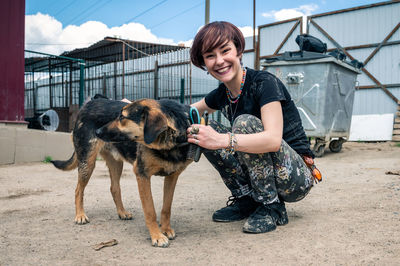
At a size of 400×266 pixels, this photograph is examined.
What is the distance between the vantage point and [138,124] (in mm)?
2219

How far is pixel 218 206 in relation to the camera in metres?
3.31

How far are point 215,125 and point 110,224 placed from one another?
1.19 meters

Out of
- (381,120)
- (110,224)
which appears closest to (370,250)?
(110,224)

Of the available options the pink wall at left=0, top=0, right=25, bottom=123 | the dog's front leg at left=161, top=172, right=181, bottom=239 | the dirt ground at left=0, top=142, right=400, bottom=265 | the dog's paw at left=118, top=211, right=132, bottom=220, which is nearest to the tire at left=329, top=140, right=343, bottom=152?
the dirt ground at left=0, top=142, right=400, bottom=265

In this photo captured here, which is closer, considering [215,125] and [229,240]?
[229,240]

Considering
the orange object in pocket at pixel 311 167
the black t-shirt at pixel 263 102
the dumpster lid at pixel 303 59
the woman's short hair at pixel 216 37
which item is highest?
the dumpster lid at pixel 303 59

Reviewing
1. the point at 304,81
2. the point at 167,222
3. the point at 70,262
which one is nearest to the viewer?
the point at 70,262

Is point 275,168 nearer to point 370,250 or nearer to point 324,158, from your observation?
point 370,250

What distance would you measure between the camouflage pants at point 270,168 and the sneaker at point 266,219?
0.06 meters

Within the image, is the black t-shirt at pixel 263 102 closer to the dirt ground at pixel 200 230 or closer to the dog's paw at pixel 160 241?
the dirt ground at pixel 200 230

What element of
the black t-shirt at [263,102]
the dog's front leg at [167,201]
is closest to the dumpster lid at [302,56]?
the black t-shirt at [263,102]

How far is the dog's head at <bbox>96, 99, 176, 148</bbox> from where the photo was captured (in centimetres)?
208

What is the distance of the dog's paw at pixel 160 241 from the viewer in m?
2.21

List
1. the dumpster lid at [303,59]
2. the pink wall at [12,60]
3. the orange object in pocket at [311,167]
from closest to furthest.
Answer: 1. the orange object in pocket at [311,167]
2. the pink wall at [12,60]
3. the dumpster lid at [303,59]
